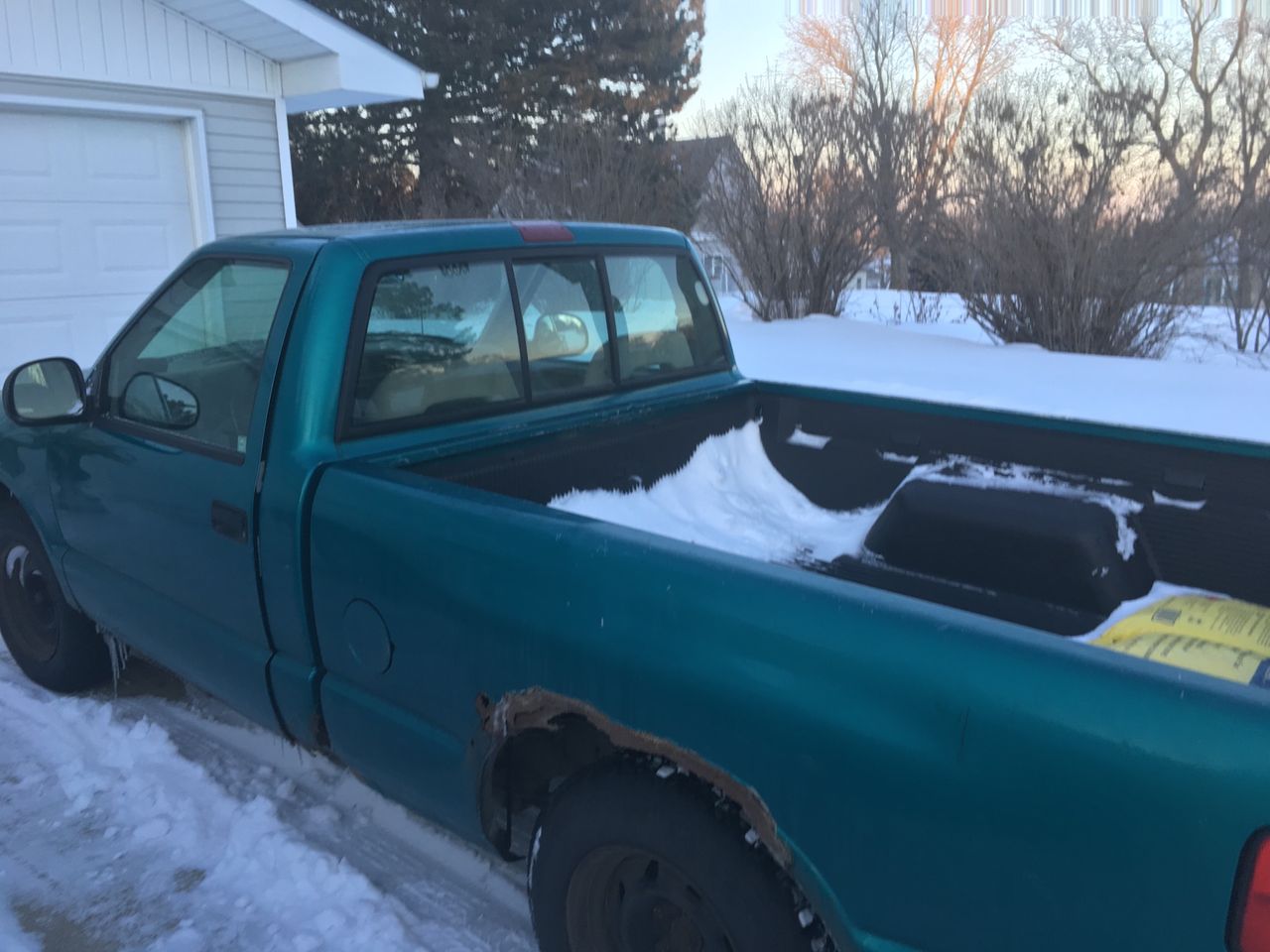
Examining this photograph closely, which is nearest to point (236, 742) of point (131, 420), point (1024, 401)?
point (131, 420)

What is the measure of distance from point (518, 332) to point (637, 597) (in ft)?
4.75

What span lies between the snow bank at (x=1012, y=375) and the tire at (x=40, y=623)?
412 centimetres

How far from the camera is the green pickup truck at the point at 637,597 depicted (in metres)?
1.47

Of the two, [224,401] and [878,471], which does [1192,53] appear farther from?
[224,401]

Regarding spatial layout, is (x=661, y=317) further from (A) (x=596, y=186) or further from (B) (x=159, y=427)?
(A) (x=596, y=186)

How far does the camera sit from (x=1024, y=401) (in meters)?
8.09

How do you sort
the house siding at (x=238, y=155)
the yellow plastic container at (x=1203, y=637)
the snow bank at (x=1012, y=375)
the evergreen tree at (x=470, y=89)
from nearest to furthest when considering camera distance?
the yellow plastic container at (x=1203, y=637), the snow bank at (x=1012, y=375), the house siding at (x=238, y=155), the evergreen tree at (x=470, y=89)

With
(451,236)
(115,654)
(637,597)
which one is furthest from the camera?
(115,654)

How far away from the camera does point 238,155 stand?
1012 cm

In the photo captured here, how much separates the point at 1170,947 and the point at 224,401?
260 centimetres

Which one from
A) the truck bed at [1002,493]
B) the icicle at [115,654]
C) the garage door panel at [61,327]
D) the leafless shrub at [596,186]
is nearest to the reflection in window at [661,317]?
the truck bed at [1002,493]

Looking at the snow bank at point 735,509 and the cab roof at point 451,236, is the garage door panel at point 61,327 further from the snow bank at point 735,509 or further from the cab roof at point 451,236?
the snow bank at point 735,509

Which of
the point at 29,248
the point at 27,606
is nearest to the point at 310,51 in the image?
the point at 29,248

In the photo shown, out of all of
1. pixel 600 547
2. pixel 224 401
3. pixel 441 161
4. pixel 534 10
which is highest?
pixel 534 10
